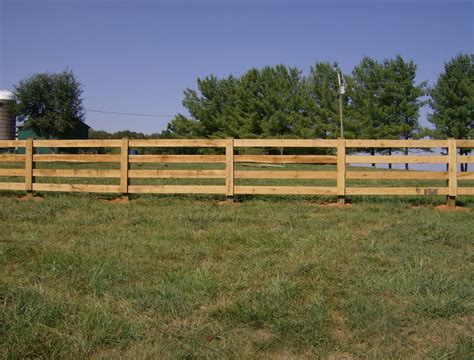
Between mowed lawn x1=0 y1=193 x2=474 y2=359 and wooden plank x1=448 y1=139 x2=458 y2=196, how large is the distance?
1.98 metres

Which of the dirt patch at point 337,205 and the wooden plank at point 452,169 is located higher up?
the wooden plank at point 452,169

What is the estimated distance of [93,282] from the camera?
3.85m

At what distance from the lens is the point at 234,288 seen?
3.80 metres

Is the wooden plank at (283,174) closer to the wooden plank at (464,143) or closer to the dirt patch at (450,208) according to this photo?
the dirt patch at (450,208)

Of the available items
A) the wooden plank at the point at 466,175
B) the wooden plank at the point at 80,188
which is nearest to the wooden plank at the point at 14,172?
the wooden plank at the point at 80,188

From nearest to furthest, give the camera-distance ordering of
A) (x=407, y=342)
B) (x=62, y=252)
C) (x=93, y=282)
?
(x=407, y=342)
(x=93, y=282)
(x=62, y=252)

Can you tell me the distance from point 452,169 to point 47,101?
33.5 metres

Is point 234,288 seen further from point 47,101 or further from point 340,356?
point 47,101

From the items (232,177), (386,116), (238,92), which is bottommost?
(232,177)

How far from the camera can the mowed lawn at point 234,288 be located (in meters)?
2.85

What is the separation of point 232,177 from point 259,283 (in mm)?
5179

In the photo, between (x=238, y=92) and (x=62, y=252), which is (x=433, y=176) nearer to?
(x=62, y=252)

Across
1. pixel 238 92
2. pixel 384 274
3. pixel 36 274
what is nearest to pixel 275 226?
pixel 384 274

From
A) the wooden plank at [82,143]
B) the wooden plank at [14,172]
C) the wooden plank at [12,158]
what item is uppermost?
the wooden plank at [82,143]
